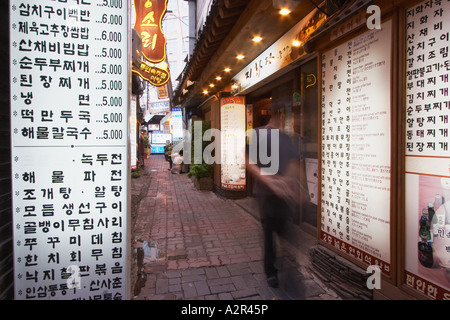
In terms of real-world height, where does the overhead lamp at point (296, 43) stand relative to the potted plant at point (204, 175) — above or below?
above

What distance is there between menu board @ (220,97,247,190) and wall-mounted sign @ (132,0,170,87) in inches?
91.4

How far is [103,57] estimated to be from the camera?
2.05m

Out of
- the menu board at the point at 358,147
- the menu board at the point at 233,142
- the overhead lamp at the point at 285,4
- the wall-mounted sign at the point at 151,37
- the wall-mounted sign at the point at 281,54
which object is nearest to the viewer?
the menu board at the point at 358,147

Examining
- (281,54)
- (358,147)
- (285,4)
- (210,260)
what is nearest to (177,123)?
(281,54)

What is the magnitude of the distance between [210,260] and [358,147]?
2864 millimetres

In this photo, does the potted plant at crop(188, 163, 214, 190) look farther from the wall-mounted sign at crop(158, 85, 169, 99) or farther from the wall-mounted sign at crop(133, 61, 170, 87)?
the wall-mounted sign at crop(158, 85, 169, 99)

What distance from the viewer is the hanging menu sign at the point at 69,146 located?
1919 mm

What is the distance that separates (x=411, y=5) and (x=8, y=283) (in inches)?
173

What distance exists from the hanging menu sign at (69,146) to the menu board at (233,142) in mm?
6718

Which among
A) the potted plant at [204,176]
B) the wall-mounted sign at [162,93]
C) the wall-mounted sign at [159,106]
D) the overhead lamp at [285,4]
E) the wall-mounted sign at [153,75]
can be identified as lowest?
the potted plant at [204,176]

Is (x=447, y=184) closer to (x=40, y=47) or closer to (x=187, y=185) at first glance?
(x=40, y=47)

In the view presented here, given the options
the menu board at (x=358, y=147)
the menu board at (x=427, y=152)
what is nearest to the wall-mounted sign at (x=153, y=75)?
the menu board at (x=358, y=147)

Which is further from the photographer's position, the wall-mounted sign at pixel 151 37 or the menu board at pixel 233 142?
the wall-mounted sign at pixel 151 37

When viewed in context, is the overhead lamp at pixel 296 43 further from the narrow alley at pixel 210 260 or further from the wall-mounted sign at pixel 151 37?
the wall-mounted sign at pixel 151 37
